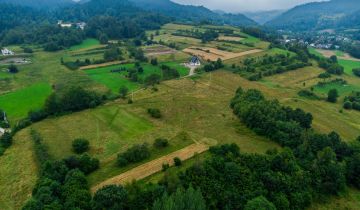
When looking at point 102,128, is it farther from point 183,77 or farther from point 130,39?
point 130,39

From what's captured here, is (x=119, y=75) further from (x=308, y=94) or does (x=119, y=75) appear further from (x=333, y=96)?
(x=333, y=96)

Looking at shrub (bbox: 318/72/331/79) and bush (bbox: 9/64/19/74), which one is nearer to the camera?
bush (bbox: 9/64/19/74)

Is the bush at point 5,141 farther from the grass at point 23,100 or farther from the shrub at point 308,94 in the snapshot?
the shrub at point 308,94

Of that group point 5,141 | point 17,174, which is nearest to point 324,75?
point 5,141

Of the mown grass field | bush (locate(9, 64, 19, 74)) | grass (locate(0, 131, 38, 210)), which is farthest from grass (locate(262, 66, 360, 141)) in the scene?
bush (locate(9, 64, 19, 74))

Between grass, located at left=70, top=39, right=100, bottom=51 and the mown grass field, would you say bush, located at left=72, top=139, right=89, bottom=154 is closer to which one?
the mown grass field

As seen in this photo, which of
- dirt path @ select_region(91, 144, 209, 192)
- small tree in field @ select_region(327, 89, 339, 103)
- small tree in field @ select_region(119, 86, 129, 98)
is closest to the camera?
dirt path @ select_region(91, 144, 209, 192)

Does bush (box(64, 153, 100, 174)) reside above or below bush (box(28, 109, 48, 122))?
above
